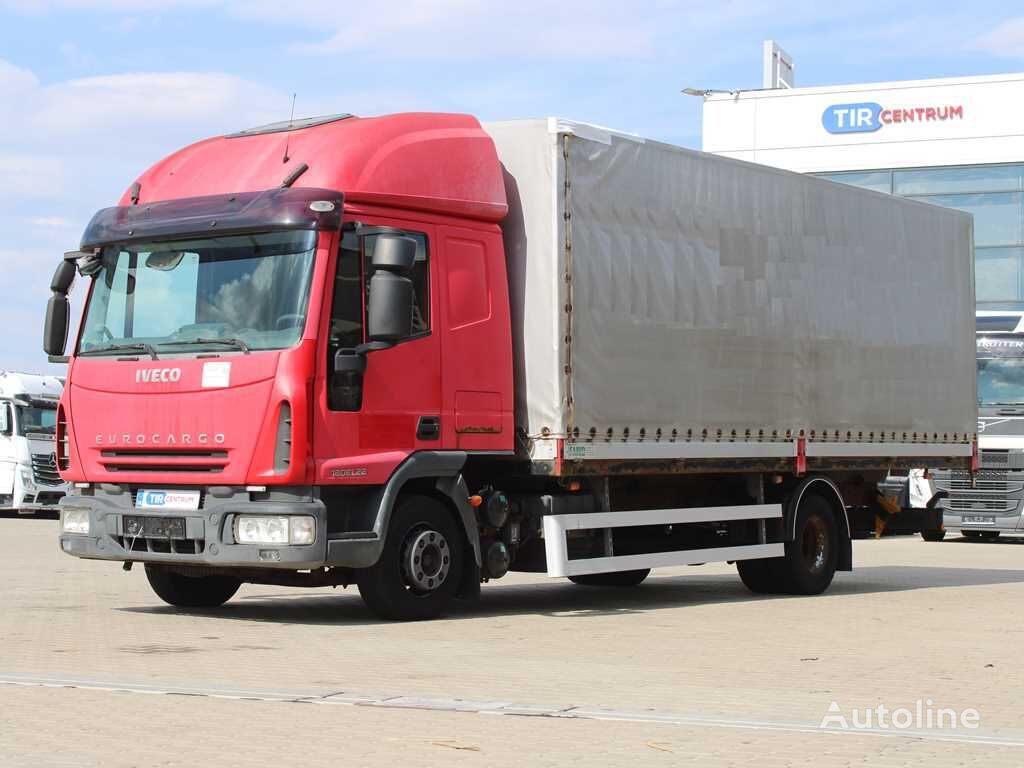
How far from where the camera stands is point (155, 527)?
12.5 metres

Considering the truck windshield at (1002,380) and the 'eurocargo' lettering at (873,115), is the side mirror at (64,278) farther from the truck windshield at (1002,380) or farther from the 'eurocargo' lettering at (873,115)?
the 'eurocargo' lettering at (873,115)

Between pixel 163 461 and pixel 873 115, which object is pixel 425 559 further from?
pixel 873 115

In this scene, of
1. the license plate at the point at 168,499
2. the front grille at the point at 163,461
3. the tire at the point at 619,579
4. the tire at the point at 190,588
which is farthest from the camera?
the tire at the point at 619,579

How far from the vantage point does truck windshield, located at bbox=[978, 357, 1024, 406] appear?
2662cm

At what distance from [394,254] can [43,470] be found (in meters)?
25.6

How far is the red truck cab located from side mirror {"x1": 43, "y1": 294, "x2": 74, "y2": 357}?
1cm

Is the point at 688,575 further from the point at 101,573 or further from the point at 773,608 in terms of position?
the point at 101,573

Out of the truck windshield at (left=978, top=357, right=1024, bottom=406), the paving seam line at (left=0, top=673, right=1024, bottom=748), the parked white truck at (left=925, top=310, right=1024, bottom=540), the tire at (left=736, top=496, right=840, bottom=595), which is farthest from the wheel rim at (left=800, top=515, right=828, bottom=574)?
the truck windshield at (left=978, top=357, right=1024, bottom=406)

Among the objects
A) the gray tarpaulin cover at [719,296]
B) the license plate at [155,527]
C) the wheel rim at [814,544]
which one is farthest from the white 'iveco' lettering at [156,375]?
the wheel rim at [814,544]

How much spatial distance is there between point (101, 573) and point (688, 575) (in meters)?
6.16

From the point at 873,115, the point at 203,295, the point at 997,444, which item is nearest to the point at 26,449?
the point at 997,444

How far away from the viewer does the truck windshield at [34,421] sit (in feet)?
118

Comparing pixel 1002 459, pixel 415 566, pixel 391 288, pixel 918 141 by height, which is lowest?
pixel 415 566

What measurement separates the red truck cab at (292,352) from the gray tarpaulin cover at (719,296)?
0.35 m
